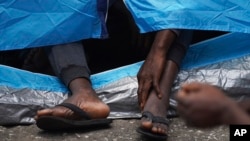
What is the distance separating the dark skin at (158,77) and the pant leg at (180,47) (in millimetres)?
24

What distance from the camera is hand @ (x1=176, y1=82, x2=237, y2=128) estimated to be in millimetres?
858

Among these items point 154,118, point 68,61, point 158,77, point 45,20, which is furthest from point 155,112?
point 45,20

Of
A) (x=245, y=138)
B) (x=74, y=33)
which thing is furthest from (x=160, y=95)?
(x=245, y=138)

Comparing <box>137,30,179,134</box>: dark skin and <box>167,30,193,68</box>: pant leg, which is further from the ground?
<box>167,30,193,68</box>: pant leg

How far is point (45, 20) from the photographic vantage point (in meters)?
1.95

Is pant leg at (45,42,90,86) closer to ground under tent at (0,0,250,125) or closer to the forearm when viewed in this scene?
ground under tent at (0,0,250,125)

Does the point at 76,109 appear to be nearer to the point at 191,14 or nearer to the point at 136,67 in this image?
the point at 136,67

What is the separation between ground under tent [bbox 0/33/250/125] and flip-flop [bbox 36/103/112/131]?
0.44 feet

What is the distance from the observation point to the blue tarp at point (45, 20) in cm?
193

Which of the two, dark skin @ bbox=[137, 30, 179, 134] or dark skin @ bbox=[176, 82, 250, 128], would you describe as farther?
dark skin @ bbox=[137, 30, 179, 134]

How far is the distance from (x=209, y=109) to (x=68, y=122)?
0.91 metres

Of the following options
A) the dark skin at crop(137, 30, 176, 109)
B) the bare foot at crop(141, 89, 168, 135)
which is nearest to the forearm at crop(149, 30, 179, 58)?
the dark skin at crop(137, 30, 176, 109)

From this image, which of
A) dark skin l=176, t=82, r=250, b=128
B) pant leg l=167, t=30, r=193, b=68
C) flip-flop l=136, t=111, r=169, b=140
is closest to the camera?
dark skin l=176, t=82, r=250, b=128

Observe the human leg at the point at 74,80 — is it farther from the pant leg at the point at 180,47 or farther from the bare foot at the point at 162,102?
the pant leg at the point at 180,47
